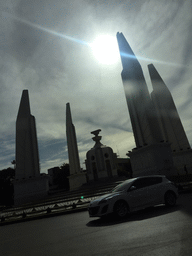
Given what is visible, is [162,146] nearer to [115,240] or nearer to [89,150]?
[115,240]

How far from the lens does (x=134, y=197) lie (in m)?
7.22

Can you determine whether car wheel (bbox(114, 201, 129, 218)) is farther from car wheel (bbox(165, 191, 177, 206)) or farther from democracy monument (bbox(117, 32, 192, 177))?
democracy monument (bbox(117, 32, 192, 177))

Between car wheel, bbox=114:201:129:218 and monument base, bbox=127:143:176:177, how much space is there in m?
12.9

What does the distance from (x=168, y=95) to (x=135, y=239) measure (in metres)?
30.8

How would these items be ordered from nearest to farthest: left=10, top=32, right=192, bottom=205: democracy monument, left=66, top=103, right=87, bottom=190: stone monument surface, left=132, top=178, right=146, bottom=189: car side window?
left=132, top=178, right=146, bottom=189: car side window < left=10, top=32, right=192, bottom=205: democracy monument < left=66, top=103, right=87, bottom=190: stone monument surface

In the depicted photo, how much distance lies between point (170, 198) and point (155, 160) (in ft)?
38.2

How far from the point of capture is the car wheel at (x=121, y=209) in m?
6.77

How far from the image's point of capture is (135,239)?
13.4 ft

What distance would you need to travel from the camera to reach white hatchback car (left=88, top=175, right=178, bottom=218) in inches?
267

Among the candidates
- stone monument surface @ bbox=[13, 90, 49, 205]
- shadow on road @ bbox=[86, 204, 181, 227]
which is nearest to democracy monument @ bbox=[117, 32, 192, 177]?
shadow on road @ bbox=[86, 204, 181, 227]

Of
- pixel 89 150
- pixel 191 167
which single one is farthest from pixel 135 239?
pixel 89 150

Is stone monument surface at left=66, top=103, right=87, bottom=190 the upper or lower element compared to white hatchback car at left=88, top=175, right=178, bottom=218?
upper

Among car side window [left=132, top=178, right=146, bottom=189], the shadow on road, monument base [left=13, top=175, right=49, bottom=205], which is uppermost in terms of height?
monument base [left=13, top=175, right=49, bottom=205]

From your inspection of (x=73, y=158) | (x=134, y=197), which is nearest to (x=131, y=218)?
(x=134, y=197)
